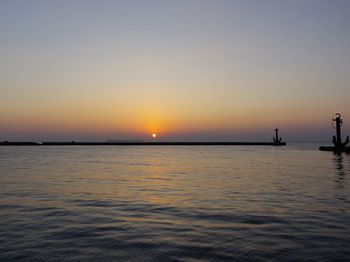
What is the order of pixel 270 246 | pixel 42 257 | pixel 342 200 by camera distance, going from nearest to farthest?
pixel 42 257, pixel 270 246, pixel 342 200

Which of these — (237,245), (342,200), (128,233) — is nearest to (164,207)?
(128,233)

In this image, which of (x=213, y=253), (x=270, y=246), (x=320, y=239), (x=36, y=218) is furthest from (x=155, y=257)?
(x=36, y=218)

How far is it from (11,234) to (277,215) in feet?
31.5

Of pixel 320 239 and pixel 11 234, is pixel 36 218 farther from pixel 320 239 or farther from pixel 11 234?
pixel 320 239

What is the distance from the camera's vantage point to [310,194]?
64.2ft

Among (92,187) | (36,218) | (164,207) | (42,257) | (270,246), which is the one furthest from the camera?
(92,187)

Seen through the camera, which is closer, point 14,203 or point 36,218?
point 36,218

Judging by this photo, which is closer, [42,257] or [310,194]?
[42,257]

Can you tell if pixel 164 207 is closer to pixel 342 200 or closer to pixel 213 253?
pixel 213 253

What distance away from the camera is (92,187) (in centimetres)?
2308

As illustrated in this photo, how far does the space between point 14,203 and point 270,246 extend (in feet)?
41.6

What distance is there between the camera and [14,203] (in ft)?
54.9

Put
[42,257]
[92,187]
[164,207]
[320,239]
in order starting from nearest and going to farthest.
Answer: [42,257] < [320,239] < [164,207] < [92,187]

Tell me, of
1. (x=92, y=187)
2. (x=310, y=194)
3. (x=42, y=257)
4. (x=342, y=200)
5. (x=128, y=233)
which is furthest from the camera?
(x=92, y=187)
